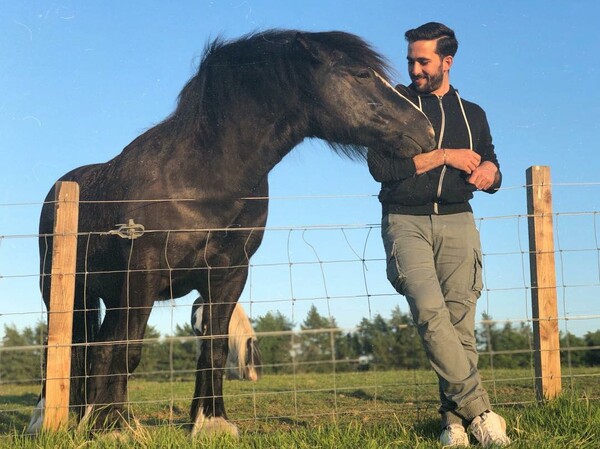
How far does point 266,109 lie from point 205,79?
1.92 feet

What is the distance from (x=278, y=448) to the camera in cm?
340

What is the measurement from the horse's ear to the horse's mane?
3 cm

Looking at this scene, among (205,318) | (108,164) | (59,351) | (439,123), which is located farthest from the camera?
(108,164)

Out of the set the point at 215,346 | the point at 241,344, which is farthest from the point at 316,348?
the point at 215,346

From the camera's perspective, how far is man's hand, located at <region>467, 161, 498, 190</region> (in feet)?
12.3

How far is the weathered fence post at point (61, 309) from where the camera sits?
4199mm

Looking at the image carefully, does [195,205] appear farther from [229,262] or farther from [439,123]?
[439,123]

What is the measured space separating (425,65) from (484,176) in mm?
717

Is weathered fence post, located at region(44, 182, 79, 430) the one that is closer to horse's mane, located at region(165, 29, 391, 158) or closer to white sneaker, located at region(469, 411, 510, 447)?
horse's mane, located at region(165, 29, 391, 158)

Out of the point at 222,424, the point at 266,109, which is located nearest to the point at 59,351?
the point at 222,424

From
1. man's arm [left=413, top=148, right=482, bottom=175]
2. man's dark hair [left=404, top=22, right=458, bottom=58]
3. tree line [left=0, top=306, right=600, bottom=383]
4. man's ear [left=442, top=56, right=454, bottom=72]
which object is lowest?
tree line [left=0, top=306, right=600, bottom=383]

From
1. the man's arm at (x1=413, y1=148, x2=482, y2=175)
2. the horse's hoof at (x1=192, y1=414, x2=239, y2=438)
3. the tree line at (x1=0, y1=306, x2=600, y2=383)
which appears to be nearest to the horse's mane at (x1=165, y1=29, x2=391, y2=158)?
the man's arm at (x1=413, y1=148, x2=482, y2=175)

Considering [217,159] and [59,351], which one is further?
[217,159]

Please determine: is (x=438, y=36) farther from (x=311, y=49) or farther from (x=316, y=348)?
(x=316, y=348)
